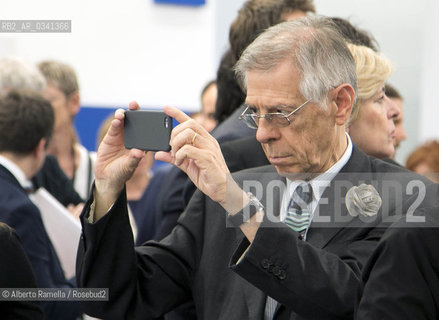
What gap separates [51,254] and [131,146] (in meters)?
0.89

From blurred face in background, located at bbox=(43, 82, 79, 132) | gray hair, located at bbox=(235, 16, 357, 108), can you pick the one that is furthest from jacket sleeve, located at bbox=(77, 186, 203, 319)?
blurred face in background, located at bbox=(43, 82, 79, 132)

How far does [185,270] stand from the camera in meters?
1.94

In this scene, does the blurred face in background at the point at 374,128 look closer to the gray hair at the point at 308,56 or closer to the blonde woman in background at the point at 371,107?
the blonde woman in background at the point at 371,107

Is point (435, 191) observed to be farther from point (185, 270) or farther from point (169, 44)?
point (169, 44)

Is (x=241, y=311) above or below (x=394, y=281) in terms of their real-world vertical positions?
below

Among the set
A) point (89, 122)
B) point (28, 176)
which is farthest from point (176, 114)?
point (89, 122)

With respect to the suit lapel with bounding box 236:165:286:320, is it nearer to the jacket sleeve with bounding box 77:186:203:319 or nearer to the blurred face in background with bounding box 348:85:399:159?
the jacket sleeve with bounding box 77:186:203:319

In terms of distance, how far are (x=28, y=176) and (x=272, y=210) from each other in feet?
3.99

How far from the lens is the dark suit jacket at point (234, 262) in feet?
5.28

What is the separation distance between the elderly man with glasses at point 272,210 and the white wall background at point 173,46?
3.70m

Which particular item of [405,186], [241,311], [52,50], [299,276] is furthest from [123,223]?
[52,50]

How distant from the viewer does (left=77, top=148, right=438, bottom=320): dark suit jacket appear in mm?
1610

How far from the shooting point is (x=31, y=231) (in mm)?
2459

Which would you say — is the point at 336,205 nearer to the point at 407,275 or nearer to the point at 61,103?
the point at 407,275
